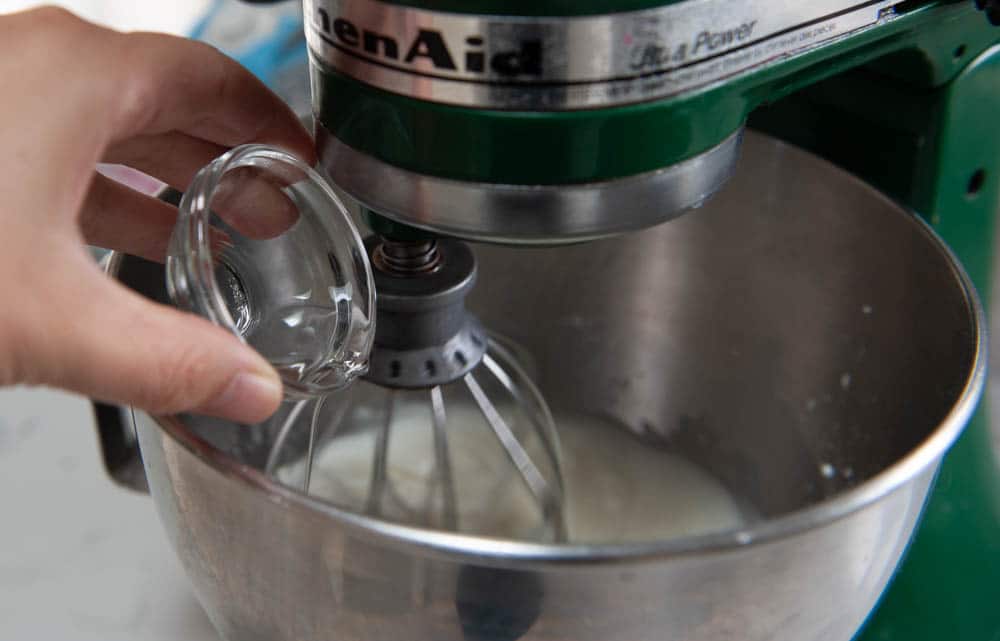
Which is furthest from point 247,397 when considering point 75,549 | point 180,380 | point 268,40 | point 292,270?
point 268,40

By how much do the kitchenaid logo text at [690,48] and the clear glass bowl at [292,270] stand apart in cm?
13

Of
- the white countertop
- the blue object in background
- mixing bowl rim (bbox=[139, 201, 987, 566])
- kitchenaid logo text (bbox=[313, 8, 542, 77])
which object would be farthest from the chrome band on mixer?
the blue object in background

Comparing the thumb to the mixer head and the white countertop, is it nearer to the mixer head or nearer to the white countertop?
the mixer head

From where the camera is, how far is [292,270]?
403 millimetres

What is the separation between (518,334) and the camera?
0.58m

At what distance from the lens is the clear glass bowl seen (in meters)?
0.37

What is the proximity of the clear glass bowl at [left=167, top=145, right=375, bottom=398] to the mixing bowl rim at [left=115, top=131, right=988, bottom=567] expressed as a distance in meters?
0.06

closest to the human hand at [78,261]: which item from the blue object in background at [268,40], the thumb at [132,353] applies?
the thumb at [132,353]

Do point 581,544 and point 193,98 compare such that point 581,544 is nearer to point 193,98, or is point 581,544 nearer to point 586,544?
point 586,544

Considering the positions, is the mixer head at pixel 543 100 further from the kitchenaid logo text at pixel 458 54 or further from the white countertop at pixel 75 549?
the white countertop at pixel 75 549

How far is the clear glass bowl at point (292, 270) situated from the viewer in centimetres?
37

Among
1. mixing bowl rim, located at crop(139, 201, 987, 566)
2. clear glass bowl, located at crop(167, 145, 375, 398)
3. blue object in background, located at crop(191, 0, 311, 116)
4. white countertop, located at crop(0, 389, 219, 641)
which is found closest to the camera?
mixing bowl rim, located at crop(139, 201, 987, 566)

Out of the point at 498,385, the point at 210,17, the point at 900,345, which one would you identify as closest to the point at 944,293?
the point at 900,345

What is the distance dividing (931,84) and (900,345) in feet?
0.35
